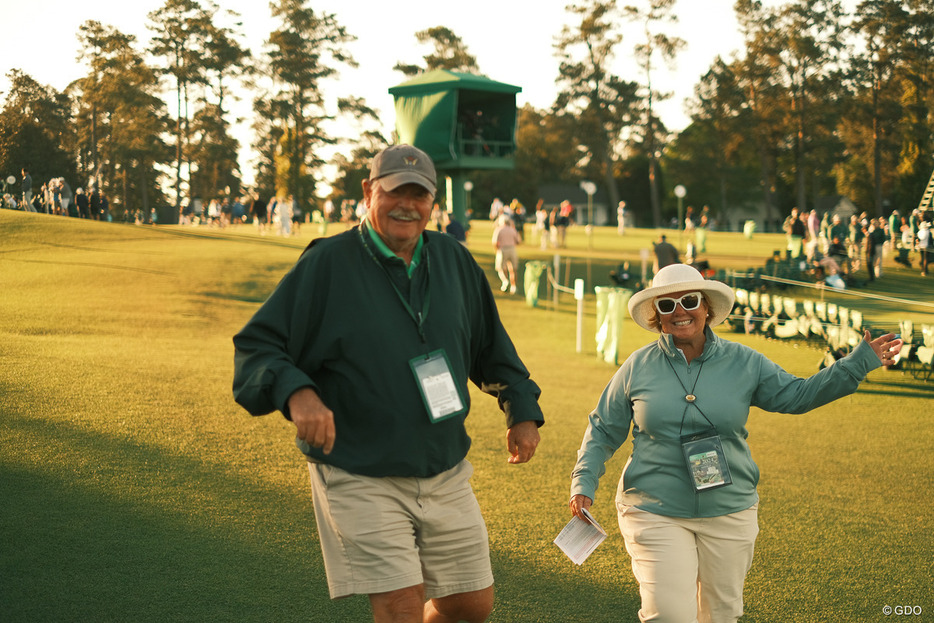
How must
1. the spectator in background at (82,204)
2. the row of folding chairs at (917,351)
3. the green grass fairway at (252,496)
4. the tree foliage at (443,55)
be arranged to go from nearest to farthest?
the green grass fairway at (252,496) < the row of folding chairs at (917,351) < the spectator in background at (82,204) < the tree foliage at (443,55)

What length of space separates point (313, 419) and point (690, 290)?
1.77m

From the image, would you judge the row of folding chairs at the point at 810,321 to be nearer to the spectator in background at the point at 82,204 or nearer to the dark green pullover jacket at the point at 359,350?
the dark green pullover jacket at the point at 359,350

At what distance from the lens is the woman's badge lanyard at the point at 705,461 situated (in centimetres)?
361

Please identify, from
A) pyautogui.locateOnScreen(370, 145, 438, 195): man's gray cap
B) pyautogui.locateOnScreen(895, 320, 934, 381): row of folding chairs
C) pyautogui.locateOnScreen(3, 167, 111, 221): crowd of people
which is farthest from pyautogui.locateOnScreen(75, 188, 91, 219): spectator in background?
pyautogui.locateOnScreen(895, 320, 934, 381): row of folding chairs

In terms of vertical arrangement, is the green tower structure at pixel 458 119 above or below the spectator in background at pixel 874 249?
above

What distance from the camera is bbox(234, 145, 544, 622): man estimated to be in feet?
10.5

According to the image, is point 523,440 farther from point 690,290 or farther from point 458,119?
→ point 458,119

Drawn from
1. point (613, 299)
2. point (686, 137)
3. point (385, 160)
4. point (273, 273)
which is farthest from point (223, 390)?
point (686, 137)

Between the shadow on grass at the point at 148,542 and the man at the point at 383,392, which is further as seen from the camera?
the shadow on grass at the point at 148,542

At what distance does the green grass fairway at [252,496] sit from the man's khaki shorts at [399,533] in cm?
135

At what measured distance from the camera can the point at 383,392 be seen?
3217mm

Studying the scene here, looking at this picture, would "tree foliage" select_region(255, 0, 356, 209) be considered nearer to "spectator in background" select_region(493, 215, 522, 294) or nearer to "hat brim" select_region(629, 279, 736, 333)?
"spectator in background" select_region(493, 215, 522, 294)

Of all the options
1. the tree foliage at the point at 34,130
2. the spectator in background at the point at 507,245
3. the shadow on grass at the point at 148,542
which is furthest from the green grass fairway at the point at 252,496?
the spectator in background at the point at 507,245

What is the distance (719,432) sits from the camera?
368 centimetres
